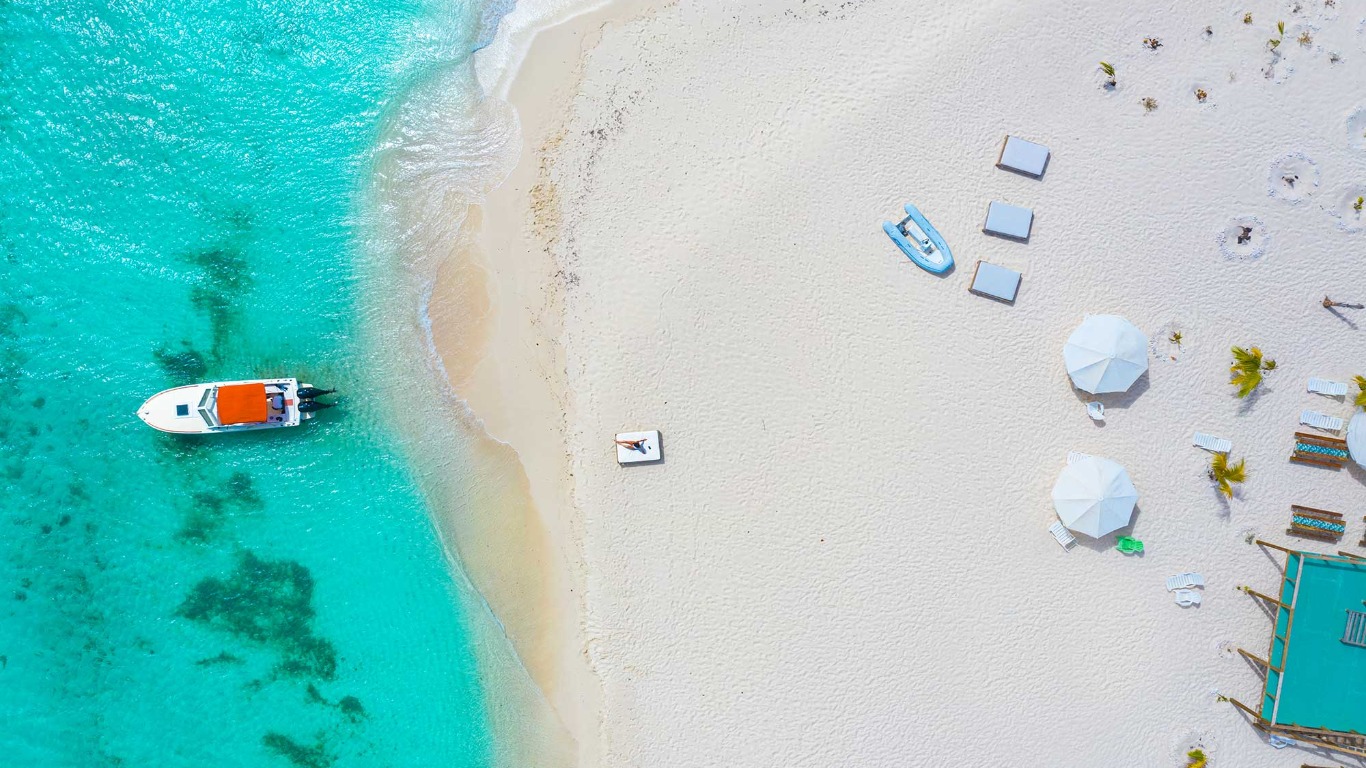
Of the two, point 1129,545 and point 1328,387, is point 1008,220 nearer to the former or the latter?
point 1129,545


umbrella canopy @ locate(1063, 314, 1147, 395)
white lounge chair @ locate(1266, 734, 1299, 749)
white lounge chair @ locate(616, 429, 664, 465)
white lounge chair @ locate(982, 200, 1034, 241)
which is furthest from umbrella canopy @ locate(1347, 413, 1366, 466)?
white lounge chair @ locate(616, 429, 664, 465)

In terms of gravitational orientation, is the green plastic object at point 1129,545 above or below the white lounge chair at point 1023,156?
below

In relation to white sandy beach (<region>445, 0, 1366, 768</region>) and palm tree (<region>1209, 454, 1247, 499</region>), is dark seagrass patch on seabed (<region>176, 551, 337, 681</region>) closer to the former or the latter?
white sandy beach (<region>445, 0, 1366, 768</region>)

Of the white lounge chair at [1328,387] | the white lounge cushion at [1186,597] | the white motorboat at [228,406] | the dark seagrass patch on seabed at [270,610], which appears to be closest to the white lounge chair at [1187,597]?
the white lounge cushion at [1186,597]

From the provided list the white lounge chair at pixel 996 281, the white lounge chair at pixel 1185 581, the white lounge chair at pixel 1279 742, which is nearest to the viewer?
the white lounge chair at pixel 996 281

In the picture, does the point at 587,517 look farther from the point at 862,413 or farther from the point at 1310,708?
the point at 1310,708

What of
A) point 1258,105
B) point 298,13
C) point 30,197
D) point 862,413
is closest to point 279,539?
point 30,197

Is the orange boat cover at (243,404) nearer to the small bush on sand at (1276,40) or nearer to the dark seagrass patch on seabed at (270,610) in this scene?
→ the dark seagrass patch on seabed at (270,610)
